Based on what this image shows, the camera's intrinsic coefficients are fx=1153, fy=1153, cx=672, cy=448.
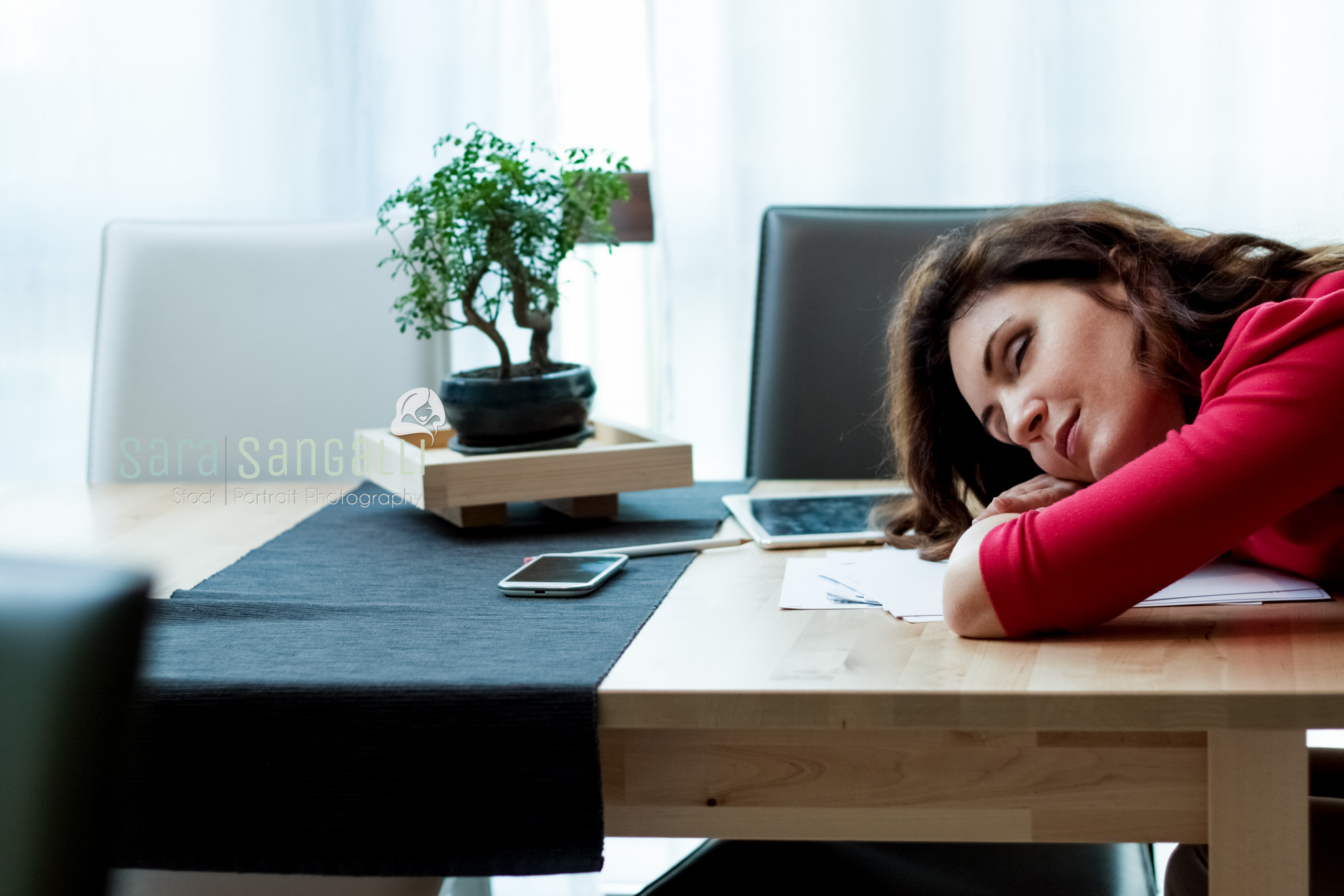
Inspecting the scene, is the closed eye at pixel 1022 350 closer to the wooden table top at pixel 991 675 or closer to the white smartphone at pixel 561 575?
the wooden table top at pixel 991 675

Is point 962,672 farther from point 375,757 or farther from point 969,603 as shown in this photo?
point 375,757

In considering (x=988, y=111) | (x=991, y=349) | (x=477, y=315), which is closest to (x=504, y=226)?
(x=477, y=315)

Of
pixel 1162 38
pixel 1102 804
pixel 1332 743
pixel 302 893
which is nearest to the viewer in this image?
pixel 1102 804

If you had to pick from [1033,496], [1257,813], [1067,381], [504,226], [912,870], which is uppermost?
[504,226]

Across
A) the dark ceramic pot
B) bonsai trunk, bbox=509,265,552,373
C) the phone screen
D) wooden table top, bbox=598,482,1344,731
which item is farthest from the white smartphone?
bonsai trunk, bbox=509,265,552,373

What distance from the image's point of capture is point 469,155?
4.05 ft

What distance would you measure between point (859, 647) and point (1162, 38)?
5.90 feet

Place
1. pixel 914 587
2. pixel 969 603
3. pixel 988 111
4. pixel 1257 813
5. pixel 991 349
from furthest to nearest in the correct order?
pixel 988 111, pixel 991 349, pixel 914 587, pixel 969 603, pixel 1257 813

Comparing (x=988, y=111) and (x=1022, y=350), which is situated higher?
(x=988, y=111)

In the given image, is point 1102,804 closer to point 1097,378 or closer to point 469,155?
point 1097,378

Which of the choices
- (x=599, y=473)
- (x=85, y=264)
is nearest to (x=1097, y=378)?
(x=599, y=473)

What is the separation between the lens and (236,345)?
1.70 meters

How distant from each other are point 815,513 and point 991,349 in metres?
0.30

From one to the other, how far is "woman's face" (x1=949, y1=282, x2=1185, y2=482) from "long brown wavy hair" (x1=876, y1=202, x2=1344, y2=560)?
0.6 inches
